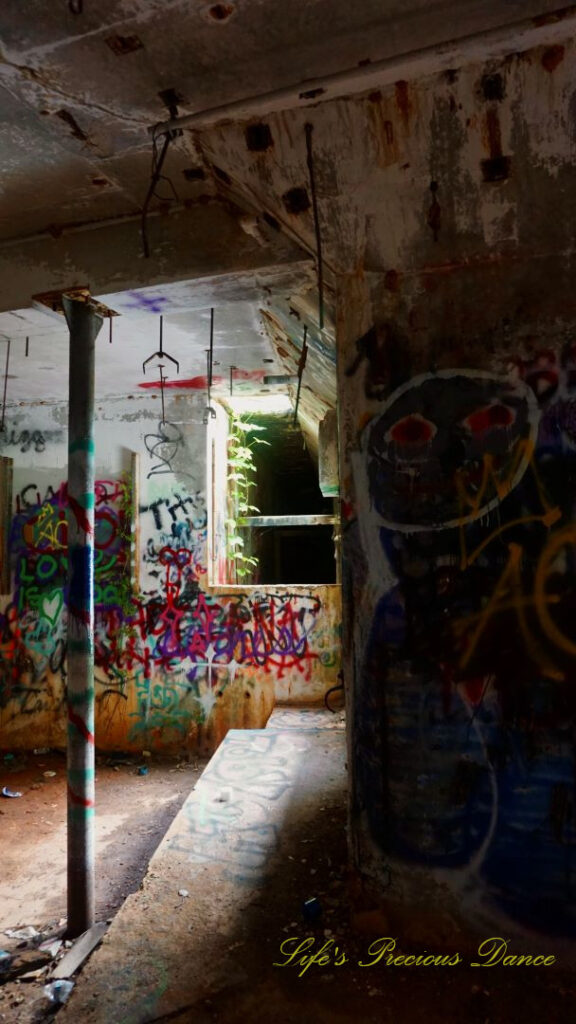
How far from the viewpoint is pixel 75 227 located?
3744 millimetres

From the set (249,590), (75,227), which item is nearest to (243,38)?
(75,227)

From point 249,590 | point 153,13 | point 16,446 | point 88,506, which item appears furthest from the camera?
point 16,446

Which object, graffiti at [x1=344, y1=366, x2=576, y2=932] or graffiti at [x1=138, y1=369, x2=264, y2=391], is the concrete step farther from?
graffiti at [x1=138, y1=369, x2=264, y2=391]

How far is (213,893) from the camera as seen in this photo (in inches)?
117

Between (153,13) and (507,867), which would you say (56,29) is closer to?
(153,13)

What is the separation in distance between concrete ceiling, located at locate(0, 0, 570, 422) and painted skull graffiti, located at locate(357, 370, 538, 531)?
0.67 m

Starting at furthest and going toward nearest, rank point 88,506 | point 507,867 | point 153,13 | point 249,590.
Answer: point 249,590 → point 88,506 → point 507,867 → point 153,13

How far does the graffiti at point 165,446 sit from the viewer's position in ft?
23.4

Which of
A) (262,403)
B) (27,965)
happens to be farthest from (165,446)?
(27,965)

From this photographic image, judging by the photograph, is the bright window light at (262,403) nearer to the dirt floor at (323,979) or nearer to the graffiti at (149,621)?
the graffiti at (149,621)

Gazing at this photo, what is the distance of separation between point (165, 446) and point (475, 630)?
5.34 meters

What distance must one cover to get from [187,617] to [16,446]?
3200mm

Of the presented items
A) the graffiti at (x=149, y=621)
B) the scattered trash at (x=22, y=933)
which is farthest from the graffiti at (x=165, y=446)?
the scattered trash at (x=22, y=933)

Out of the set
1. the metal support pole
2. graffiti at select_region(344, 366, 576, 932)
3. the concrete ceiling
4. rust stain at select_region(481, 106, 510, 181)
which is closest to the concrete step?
the metal support pole
